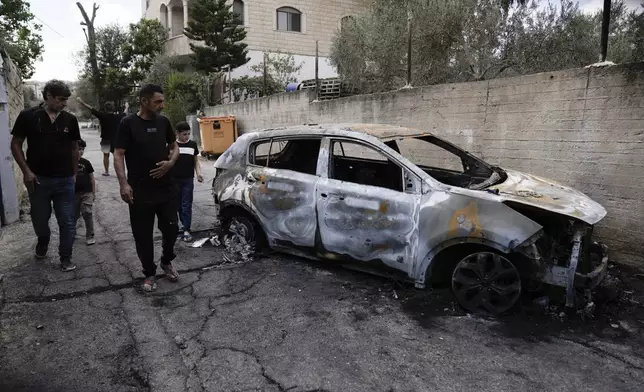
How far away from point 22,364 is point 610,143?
547 cm

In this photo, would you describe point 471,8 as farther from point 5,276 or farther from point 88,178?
point 5,276

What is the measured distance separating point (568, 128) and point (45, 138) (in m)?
5.40

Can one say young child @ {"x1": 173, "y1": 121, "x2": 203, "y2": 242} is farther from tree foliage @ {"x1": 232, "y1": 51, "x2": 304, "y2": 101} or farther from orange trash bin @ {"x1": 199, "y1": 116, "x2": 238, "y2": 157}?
tree foliage @ {"x1": 232, "y1": 51, "x2": 304, "y2": 101}

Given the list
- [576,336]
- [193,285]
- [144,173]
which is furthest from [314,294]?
[576,336]

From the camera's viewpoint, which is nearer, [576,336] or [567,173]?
[576,336]

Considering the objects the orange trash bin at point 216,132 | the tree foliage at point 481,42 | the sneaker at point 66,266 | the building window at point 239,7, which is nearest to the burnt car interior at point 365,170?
the sneaker at point 66,266

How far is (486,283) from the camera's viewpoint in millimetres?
3363

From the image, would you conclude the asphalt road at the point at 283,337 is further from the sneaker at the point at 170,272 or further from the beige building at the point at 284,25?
the beige building at the point at 284,25

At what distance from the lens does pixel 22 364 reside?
275cm

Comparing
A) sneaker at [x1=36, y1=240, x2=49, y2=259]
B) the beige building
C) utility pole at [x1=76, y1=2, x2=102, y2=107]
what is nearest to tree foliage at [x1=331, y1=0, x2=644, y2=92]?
sneaker at [x1=36, y1=240, x2=49, y2=259]

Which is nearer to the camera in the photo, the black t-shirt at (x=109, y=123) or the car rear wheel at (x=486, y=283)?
the car rear wheel at (x=486, y=283)

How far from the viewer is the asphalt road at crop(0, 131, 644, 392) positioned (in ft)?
8.59

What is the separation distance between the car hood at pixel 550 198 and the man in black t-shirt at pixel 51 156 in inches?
154

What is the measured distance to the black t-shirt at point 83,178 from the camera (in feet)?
16.5
